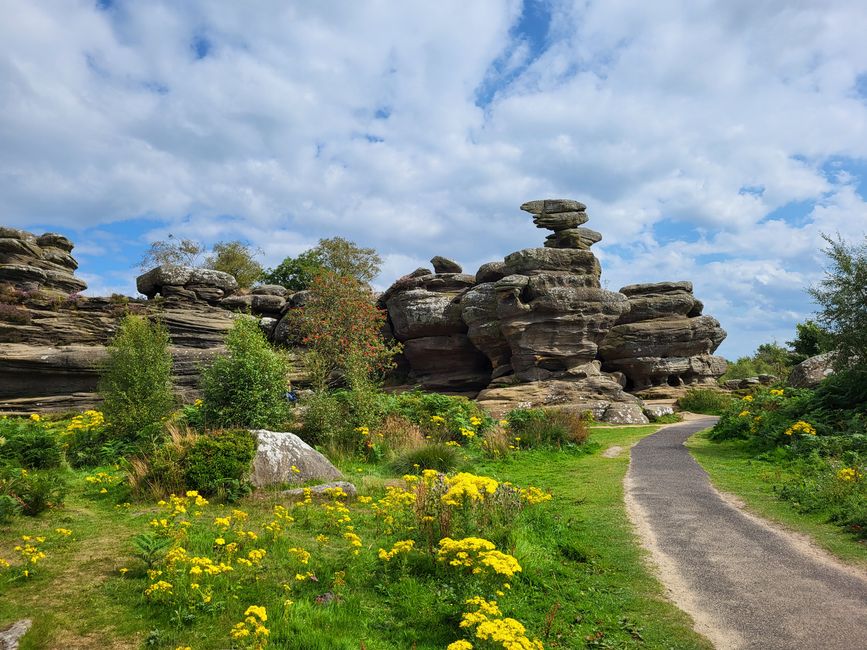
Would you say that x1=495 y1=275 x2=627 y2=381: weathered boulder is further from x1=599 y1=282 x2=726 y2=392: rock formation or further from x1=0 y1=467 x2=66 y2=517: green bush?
x1=0 y1=467 x2=66 y2=517: green bush

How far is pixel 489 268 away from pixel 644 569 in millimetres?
33355

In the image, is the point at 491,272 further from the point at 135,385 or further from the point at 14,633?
the point at 14,633

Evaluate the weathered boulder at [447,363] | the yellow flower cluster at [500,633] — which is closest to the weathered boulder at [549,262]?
the weathered boulder at [447,363]

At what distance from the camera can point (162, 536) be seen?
708cm

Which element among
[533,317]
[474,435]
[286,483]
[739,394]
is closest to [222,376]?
[286,483]

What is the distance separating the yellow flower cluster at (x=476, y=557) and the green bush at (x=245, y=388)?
1054 centimetres

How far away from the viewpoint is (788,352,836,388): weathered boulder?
24.0m

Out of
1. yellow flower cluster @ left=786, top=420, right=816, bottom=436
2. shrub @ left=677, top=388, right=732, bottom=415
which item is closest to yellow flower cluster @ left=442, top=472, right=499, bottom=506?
yellow flower cluster @ left=786, top=420, right=816, bottom=436

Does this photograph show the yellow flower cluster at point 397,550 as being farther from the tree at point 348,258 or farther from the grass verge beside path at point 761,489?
the tree at point 348,258

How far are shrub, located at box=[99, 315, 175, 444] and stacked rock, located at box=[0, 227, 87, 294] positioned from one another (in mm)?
18968

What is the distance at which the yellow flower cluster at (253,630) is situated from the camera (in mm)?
4659

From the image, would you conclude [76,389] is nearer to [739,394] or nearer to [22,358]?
[22,358]

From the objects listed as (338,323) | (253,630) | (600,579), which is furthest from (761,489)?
(338,323)

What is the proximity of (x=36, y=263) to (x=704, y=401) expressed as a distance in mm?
42485
